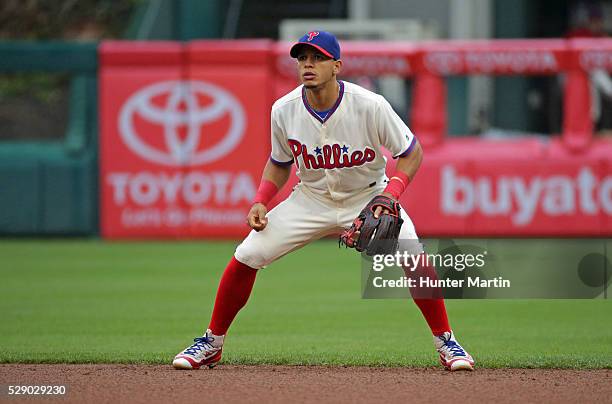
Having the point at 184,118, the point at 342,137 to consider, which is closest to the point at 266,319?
the point at 342,137

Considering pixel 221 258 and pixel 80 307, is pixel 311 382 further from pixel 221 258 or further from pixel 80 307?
pixel 221 258

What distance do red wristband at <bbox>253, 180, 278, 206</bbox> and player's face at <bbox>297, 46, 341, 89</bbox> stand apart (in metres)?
0.67

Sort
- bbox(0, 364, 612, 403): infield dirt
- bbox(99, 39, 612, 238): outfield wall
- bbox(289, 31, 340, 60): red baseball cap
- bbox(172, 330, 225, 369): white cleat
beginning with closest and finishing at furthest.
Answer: bbox(0, 364, 612, 403): infield dirt, bbox(289, 31, 340, 60): red baseball cap, bbox(172, 330, 225, 369): white cleat, bbox(99, 39, 612, 238): outfield wall

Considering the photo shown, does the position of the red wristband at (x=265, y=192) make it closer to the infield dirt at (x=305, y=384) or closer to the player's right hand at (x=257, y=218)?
the player's right hand at (x=257, y=218)

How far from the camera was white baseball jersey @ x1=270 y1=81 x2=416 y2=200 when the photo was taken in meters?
6.47

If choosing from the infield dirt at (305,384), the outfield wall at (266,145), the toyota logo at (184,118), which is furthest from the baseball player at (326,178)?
the toyota logo at (184,118)

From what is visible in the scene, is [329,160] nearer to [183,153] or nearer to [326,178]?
[326,178]

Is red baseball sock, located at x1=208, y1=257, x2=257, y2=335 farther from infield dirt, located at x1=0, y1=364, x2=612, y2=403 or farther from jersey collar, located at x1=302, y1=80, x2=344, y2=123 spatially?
jersey collar, located at x1=302, y1=80, x2=344, y2=123

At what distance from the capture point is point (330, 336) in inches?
319

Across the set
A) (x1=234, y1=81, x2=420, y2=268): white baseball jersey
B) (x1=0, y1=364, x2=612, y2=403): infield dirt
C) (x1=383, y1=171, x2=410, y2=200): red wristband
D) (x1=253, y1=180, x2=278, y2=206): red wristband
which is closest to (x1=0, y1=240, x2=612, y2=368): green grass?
(x1=0, y1=364, x2=612, y2=403): infield dirt

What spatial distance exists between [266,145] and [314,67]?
8212 mm

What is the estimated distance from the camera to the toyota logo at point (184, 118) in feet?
47.4

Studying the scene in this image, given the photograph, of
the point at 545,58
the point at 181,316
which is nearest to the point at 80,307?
the point at 181,316

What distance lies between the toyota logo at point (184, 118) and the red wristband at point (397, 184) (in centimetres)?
815
